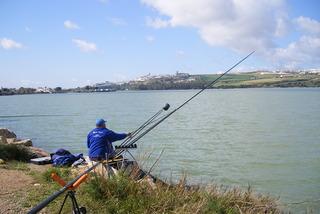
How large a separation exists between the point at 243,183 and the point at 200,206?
8.01m

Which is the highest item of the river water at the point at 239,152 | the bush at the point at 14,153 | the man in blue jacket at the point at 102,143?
the man in blue jacket at the point at 102,143

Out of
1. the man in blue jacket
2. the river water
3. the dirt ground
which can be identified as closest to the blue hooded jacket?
the man in blue jacket

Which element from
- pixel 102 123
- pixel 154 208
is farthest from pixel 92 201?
pixel 102 123

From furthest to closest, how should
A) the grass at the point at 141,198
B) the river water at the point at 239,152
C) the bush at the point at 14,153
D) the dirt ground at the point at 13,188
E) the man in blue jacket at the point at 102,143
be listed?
the river water at the point at 239,152, the bush at the point at 14,153, the man in blue jacket at the point at 102,143, the dirt ground at the point at 13,188, the grass at the point at 141,198

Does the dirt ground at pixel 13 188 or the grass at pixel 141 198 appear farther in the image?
the dirt ground at pixel 13 188

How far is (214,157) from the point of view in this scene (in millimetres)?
20141

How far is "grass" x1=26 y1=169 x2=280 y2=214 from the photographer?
23.0ft

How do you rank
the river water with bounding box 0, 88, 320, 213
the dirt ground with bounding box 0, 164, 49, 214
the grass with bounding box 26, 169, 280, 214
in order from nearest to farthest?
the grass with bounding box 26, 169, 280, 214
the dirt ground with bounding box 0, 164, 49, 214
the river water with bounding box 0, 88, 320, 213

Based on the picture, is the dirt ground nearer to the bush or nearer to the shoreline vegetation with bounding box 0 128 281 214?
the shoreline vegetation with bounding box 0 128 281 214

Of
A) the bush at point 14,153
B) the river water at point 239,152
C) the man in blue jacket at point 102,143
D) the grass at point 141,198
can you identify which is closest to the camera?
the grass at point 141,198

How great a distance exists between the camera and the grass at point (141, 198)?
700cm

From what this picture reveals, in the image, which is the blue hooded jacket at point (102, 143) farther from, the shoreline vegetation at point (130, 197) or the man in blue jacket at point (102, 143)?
the shoreline vegetation at point (130, 197)

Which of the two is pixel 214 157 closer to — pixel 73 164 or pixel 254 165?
pixel 254 165

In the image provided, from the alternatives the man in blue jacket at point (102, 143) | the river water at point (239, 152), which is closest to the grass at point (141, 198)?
the river water at point (239, 152)
